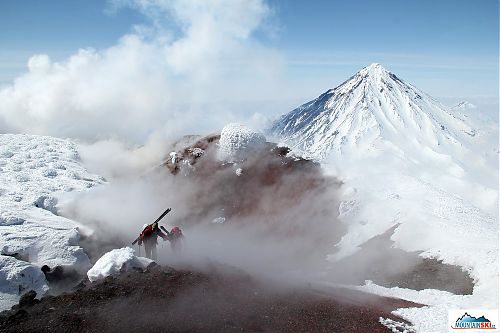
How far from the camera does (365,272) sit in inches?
1088

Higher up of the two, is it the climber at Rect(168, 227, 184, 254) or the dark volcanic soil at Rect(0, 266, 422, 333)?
the climber at Rect(168, 227, 184, 254)

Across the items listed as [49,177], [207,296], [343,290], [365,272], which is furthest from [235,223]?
[49,177]

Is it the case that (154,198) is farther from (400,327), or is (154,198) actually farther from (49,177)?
(400,327)

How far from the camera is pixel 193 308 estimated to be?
17500mm

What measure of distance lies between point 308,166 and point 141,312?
30.8 metres

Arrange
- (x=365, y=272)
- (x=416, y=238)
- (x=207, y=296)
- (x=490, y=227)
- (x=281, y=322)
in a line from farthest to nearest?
(x=490, y=227) < (x=416, y=238) < (x=365, y=272) < (x=207, y=296) < (x=281, y=322)
